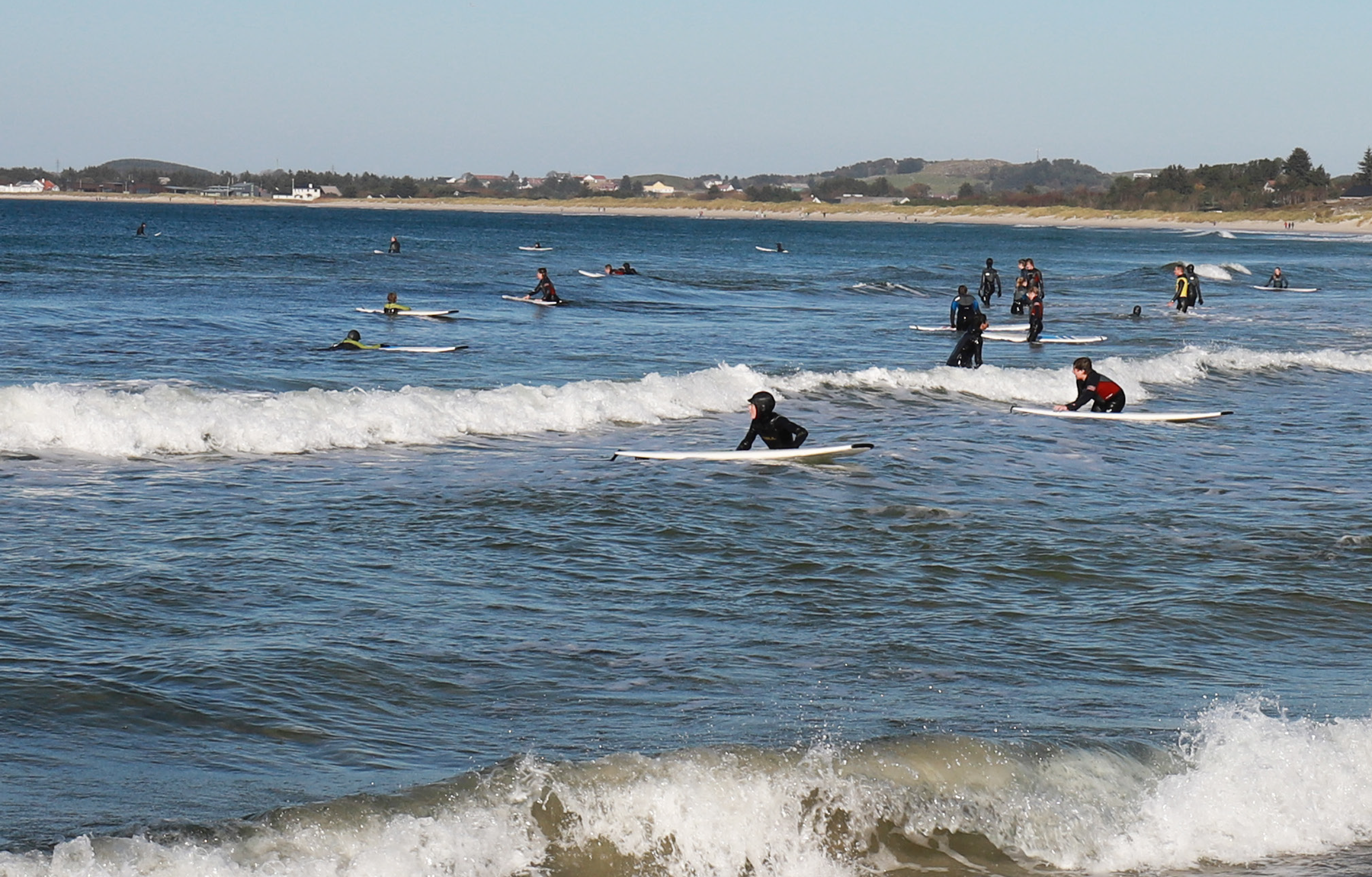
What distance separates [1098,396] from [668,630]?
12780mm

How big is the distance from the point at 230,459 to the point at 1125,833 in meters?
12.2

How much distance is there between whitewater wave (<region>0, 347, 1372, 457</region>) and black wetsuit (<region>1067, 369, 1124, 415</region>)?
127 inches

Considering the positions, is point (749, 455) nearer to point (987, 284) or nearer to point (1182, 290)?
point (987, 284)

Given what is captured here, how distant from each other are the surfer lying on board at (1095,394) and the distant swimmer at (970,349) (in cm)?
617

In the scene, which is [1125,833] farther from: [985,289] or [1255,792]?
[985,289]

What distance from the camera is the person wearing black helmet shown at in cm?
1595

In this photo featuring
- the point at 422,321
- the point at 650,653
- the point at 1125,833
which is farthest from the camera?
the point at 422,321

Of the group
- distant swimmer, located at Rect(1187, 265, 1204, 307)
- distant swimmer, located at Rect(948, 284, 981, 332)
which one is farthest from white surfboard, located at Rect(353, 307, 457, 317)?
distant swimmer, located at Rect(1187, 265, 1204, 307)

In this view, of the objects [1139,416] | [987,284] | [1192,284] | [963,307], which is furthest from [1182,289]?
[1139,416]

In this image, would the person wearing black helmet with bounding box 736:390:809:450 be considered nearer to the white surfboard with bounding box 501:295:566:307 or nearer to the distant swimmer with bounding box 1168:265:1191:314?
the white surfboard with bounding box 501:295:566:307

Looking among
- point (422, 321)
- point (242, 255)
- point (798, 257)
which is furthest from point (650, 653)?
point (798, 257)

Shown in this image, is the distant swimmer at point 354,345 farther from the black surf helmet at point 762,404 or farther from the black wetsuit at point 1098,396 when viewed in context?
the black wetsuit at point 1098,396

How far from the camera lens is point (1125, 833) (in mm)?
6883

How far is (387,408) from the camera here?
61.5 ft
